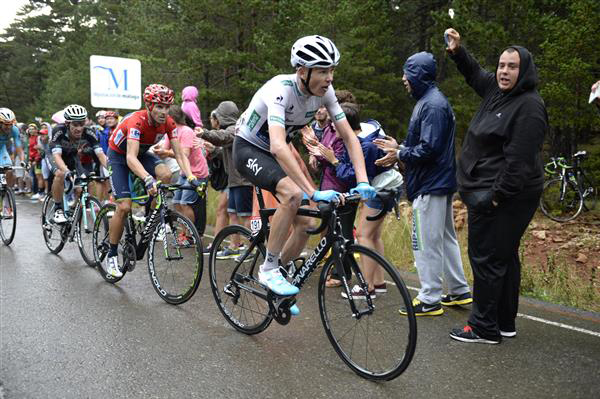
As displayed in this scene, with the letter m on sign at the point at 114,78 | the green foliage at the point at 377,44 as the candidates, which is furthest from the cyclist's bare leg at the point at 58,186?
the green foliage at the point at 377,44

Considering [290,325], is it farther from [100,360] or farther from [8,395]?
[8,395]

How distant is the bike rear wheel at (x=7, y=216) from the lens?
916cm

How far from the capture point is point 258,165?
14.3 ft

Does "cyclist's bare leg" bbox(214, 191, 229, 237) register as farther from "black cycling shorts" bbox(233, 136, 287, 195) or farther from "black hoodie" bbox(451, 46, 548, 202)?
"black hoodie" bbox(451, 46, 548, 202)

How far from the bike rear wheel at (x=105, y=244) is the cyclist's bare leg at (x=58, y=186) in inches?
60.4

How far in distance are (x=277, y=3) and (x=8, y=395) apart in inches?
803

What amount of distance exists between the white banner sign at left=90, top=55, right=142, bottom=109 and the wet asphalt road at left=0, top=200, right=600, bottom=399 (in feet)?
36.2

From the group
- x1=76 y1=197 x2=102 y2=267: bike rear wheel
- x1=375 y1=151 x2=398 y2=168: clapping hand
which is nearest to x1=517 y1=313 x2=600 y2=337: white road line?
x1=375 y1=151 x2=398 y2=168: clapping hand

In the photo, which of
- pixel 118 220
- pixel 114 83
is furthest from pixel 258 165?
pixel 114 83

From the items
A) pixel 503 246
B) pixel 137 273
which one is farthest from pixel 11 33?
pixel 503 246

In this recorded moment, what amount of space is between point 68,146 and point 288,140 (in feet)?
16.8

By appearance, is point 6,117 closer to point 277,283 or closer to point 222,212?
point 222,212

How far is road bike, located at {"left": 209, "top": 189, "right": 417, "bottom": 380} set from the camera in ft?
12.3

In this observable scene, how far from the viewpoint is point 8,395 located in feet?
12.1
